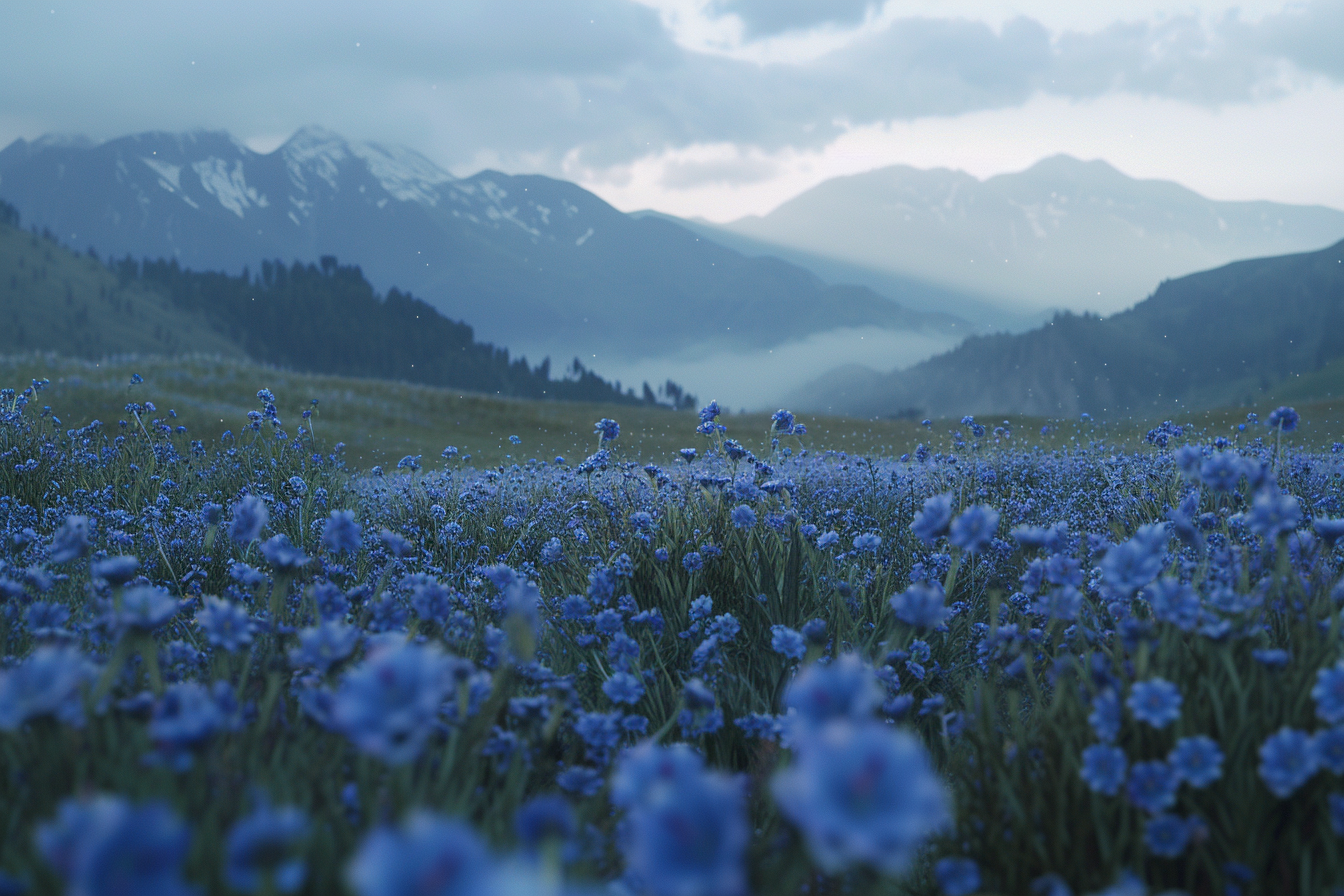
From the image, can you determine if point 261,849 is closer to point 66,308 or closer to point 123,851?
point 123,851

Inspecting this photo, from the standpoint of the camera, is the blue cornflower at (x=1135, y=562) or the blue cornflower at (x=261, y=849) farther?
the blue cornflower at (x=1135, y=562)

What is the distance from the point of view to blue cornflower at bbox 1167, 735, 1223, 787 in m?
1.93

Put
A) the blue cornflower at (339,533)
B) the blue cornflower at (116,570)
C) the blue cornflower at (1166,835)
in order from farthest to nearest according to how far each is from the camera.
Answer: the blue cornflower at (339,533)
the blue cornflower at (116,570)
the blue cornflower at (1166,835)

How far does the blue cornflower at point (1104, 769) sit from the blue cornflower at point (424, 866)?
5.73 feet

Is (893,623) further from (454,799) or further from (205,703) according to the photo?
(205,703)

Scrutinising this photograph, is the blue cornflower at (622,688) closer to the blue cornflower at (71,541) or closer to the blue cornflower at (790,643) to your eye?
the blue cornflower at (790,643)

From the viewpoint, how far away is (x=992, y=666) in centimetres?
378

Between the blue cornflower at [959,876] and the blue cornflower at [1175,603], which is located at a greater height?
the blue cornflower at [1175,603]

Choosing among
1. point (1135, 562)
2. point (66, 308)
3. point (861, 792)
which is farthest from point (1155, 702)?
point (66, 308)

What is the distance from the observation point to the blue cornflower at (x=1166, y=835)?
1947 mm

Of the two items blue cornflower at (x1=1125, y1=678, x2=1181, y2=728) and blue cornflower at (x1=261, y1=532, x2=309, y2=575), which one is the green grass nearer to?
blue cornflower at (x1=1125, y1=678, x2=1181, y2=728)

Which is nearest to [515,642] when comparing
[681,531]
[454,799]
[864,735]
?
[454,799]

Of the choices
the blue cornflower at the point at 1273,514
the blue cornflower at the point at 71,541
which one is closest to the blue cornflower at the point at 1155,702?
the blue cornflower at the point at 1273,514

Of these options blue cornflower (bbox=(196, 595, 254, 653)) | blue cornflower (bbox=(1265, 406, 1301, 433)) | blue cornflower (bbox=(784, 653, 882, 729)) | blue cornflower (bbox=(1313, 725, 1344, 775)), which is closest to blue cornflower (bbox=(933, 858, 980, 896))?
blue cornflower (bbox=(1313, 725, 1344, 775))
